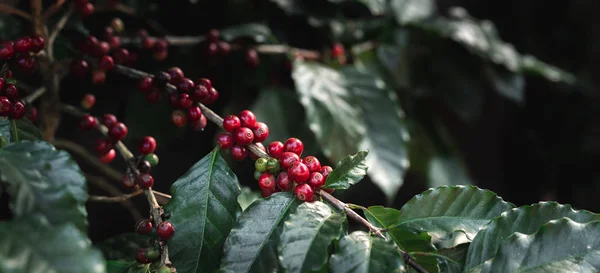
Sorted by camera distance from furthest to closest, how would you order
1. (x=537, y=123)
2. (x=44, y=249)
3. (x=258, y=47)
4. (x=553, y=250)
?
(x=537, y=123) → (x=258, y=47) → (x=553, y=250) → (x=44, y=249)

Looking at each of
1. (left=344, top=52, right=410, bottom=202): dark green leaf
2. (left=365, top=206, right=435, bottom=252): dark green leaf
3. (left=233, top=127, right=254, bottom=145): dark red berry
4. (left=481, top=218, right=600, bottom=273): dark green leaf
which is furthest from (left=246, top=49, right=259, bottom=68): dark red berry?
(left=481, top=218, right=600, bottom=273): dark green leaf

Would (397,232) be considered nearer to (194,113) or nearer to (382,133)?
(194,113)

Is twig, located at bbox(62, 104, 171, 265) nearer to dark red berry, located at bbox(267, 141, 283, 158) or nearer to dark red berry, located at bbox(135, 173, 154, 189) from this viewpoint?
dark red berry, located at bbox(135, 173, 154, 189)

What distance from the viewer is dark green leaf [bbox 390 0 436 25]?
1384 millimetres

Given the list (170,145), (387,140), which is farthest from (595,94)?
(170,145)

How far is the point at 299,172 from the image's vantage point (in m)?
0.60

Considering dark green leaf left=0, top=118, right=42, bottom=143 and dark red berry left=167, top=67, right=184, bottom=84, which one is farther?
dark red berry left=167, top=67, right=184, bottom=84

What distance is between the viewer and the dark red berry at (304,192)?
0.60 metres

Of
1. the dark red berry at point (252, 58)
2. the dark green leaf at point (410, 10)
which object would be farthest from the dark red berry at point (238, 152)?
the dark green leaf at point (410, 10)

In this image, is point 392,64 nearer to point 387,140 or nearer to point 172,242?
point 387,140

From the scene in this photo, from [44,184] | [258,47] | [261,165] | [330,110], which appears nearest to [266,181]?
[261,165]

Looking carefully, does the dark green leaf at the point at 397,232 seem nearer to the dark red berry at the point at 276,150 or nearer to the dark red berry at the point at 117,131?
the dark red berry at the point at 276,150

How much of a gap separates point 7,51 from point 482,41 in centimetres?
118

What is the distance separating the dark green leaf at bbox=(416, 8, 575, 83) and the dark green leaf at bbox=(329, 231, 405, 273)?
0.94 metres
